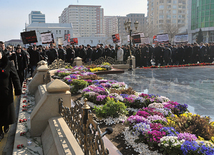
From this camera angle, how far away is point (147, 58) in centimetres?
2094

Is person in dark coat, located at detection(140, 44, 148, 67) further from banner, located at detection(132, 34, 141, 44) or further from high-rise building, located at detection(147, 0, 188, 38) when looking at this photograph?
high-rise building, located at detection(147, 0, 188, 38)

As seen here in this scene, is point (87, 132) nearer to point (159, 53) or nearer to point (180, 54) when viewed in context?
point (159, 53)

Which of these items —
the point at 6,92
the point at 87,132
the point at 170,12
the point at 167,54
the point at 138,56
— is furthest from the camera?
the point at 170,12

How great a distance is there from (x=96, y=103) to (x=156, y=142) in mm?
3129

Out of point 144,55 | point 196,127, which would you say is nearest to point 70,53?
point 144,55

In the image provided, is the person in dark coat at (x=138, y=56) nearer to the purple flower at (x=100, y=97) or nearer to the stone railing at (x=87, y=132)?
the purple flower at (x=100, y=97)

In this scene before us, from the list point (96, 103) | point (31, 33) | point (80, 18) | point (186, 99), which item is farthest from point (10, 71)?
point (80, 18)

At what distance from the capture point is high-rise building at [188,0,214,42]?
190 feet

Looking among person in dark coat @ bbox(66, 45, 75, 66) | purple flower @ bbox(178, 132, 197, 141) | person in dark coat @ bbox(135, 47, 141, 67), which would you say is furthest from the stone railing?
person in dark coat @ bbox(135, 47, 141, 67)

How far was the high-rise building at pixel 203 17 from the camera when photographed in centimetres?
5793

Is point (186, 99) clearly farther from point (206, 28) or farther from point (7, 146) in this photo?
point (206, 28)

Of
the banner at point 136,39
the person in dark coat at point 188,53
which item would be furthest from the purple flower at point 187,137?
the person in dark coat at point 188,53

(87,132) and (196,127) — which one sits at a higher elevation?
(87,132)

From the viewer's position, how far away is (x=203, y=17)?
59250mm
